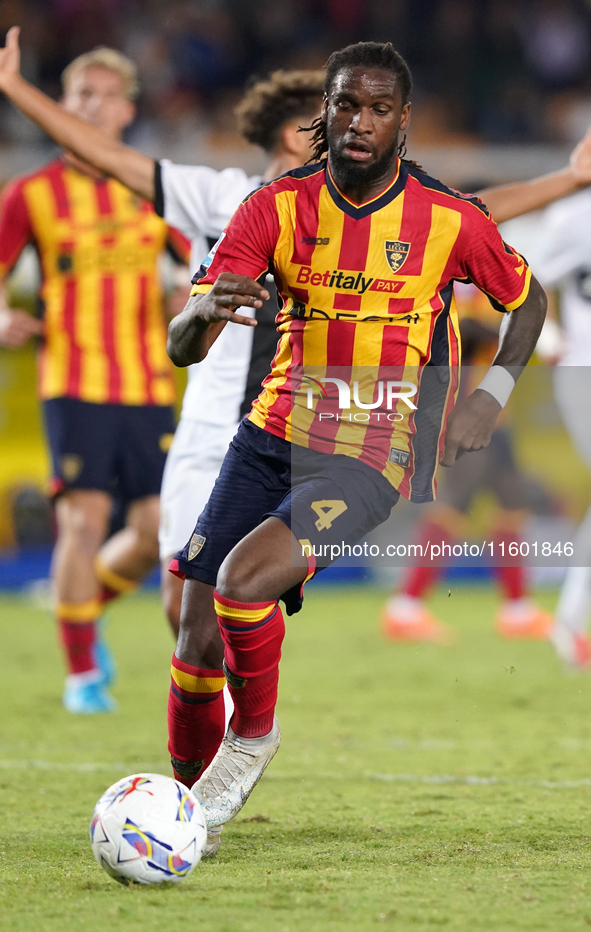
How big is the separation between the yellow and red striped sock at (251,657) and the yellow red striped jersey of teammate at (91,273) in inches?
134

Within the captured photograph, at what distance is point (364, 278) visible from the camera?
335cm

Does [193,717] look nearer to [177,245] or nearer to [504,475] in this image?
[177,245]

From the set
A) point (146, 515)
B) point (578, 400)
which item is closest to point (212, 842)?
point (146, 515)

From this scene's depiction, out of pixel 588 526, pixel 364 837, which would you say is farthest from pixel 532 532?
pixel 364 837

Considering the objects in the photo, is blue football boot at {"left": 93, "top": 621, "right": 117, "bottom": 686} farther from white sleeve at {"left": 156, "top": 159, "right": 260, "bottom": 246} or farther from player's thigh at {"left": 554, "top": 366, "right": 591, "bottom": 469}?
player's thigh at {"left": 554, "top": 366, "right": 591, "bottom": 469}

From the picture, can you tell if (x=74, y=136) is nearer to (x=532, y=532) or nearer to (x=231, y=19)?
(x=532, y=532)

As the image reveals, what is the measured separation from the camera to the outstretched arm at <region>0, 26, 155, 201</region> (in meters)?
4.49

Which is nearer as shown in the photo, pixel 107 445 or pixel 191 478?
pixel 191 478

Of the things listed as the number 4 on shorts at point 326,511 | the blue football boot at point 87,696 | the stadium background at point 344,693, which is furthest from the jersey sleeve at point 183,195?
the blue football boot at point 87,696

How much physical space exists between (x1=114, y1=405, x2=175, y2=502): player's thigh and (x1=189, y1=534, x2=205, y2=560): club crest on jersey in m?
2.92

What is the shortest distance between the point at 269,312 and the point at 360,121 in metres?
1.22

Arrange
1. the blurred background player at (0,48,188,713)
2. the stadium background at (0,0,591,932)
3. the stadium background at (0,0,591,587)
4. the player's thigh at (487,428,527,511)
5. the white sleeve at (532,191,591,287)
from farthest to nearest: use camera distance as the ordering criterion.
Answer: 1. the stadium background at (0,0,591,587)
2. the player's thigh at (487,428,527,511)
3. the white sleeve at (532,191,591,287)
4. the blurred background player at (0,48,188,713)
5. the stadium background at (0,0,591,932)

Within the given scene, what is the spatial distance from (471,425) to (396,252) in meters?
0.51

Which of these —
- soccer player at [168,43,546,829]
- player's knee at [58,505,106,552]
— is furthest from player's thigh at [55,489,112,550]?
soccer player at [168,43,546,829]
